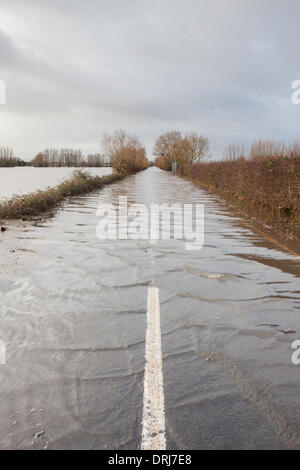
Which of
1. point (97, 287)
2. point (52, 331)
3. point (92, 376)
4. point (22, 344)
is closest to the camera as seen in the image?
point (92, 376)

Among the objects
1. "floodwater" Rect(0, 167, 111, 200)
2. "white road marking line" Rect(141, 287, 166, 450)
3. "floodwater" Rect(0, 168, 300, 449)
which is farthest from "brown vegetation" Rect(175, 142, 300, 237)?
"floodwater" Rect(0, 167, 111, 200)

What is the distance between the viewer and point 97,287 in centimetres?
536

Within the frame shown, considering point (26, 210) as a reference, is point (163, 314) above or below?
below

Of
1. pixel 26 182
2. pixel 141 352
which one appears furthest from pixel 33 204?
pixel 26 182

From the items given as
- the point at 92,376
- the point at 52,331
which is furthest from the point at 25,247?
the point at 92,376

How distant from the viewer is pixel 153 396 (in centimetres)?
279

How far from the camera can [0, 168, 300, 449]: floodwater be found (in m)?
2.45

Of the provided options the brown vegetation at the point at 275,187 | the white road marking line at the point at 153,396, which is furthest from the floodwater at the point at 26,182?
the white road marking line at the point at 153,396

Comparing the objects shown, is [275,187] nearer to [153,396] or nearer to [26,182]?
[153,396]

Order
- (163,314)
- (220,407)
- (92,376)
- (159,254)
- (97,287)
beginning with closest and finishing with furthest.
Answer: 1. (220,407)
2. (92,376)
3. (163,314)
4. (97,287)
5. (159,254)

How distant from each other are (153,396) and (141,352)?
27.4 inches

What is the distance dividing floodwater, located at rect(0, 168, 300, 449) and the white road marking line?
50 mm

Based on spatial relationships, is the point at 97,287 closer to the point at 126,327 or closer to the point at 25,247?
the point at 126,327
